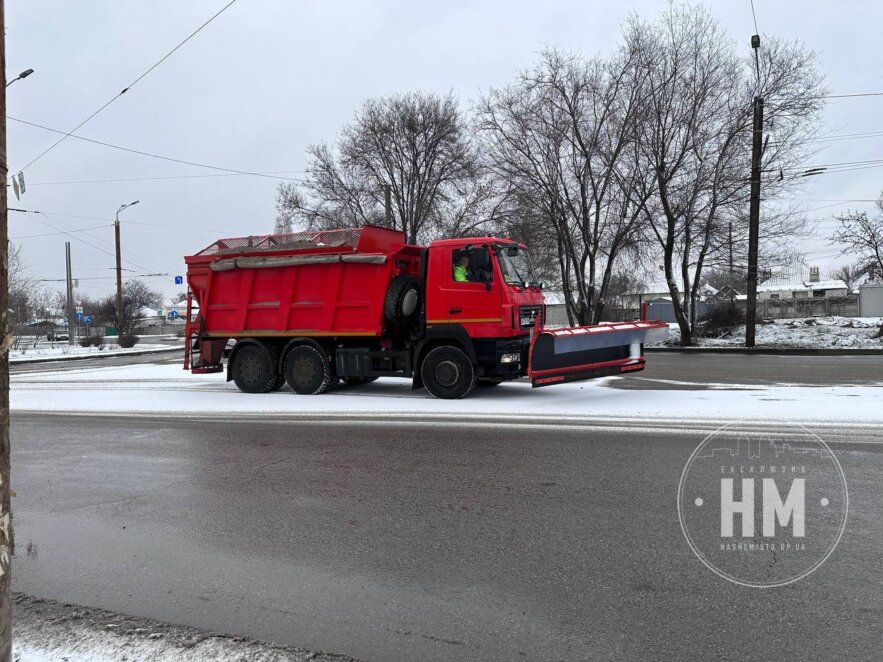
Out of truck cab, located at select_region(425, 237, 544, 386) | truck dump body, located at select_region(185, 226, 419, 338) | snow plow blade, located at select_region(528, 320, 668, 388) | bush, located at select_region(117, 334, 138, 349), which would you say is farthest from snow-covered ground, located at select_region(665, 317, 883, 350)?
bush, located at select_region(117, 334, 138, 349)

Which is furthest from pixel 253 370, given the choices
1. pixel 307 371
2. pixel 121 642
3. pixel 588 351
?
pixel 121 642

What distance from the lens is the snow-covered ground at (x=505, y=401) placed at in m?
9.45

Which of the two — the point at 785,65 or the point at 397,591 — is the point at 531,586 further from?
the point at 785,65

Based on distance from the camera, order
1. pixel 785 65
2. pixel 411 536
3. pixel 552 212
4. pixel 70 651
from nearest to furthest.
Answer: pixel 70 651
pixel 411 536
pixel 785 65
pixel 552 212

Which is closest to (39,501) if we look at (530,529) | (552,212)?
A: (530,529)

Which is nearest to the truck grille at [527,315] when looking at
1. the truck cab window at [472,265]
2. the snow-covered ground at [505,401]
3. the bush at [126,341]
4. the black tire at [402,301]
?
the truck cab window at [472,265]

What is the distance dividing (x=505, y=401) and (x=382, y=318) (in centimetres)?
279

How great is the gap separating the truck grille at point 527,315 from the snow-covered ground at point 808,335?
43.3 ft

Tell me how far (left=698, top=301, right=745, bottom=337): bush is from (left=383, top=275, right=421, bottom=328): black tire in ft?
70.0

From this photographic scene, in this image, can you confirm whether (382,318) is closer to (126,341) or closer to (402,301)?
(402,301)

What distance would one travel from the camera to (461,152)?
34969 millimetres

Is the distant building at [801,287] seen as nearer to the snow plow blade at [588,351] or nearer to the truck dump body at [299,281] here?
the snow plow blade at [588,351]

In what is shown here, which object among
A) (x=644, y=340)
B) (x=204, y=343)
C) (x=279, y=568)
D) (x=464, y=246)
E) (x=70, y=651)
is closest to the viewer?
(x=70, y=651)

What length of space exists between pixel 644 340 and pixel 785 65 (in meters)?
19.1
